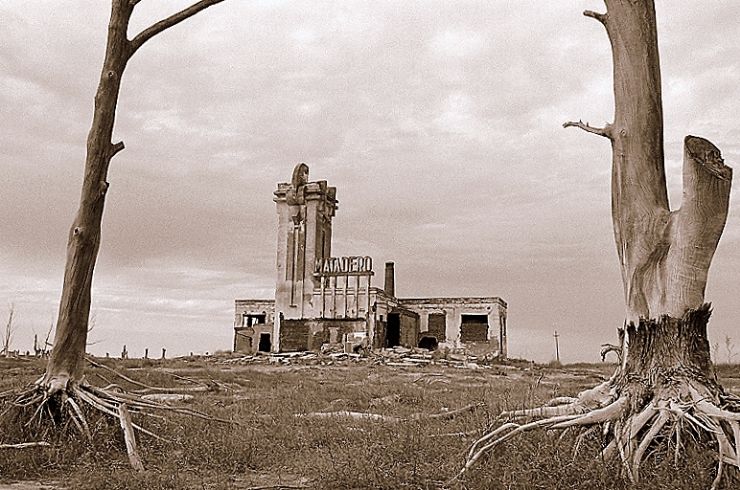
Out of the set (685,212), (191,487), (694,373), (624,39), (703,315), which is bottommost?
(191,487)

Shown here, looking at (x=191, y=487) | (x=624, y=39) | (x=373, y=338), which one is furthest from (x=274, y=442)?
(x=373, y=338)

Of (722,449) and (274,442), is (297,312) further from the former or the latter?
(722,449)

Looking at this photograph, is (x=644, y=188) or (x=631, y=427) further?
(x=644, y=188)

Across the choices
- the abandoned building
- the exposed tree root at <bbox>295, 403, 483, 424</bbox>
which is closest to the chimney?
the abandoned building

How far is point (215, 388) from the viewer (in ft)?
48.4

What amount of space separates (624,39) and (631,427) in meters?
3.67

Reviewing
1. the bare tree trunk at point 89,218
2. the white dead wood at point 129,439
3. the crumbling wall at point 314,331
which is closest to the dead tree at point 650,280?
the white dead wood at point 129,439

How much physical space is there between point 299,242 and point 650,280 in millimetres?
33473

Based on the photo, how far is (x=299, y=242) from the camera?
39.3 meters

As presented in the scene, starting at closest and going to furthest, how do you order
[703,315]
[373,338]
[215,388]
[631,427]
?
1. [631,427]
2. [703,315]
3. [215,388]
4. [373,338]

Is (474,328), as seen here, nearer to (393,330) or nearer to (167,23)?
(393,330)

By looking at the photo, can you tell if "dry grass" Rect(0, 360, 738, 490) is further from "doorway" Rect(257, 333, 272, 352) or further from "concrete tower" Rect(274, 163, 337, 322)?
"doorway" Rect(257, 333, 272, 352)

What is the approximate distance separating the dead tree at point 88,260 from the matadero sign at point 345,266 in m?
29.8

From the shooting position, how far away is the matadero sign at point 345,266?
3831 centimetres
